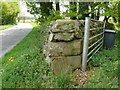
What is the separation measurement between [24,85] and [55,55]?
2.79ft

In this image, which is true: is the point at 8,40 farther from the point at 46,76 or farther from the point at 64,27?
the point at 46,76

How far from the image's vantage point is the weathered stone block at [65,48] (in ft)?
15.7

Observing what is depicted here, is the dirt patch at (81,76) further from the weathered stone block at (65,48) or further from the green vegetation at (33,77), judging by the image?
the weathered stone block at (65,48)

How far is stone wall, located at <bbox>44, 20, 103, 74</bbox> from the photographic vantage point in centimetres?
474

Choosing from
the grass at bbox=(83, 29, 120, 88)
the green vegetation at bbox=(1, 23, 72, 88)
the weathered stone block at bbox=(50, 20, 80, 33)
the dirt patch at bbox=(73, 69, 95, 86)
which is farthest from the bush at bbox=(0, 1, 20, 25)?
the grass at bbox=(83, 29, 120, 88)

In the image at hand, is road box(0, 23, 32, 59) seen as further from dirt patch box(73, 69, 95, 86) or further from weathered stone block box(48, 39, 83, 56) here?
dirt patch box(73, 69, 95, 86)

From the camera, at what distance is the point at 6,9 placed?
3053 centimetres

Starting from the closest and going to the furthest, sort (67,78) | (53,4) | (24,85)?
1. (67,78)
2. (24,85)
3. (53,4)

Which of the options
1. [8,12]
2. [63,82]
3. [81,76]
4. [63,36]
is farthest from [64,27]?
[8,12]

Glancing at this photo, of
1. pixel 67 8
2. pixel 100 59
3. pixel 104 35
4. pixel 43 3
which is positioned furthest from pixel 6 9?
pixel 100 59

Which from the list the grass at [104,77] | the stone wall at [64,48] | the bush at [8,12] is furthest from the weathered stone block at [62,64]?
the bush at [8,12]

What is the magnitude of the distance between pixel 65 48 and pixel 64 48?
20 mm

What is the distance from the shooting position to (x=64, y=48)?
479cm

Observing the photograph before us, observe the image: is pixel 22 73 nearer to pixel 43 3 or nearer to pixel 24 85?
pixel 24 85
